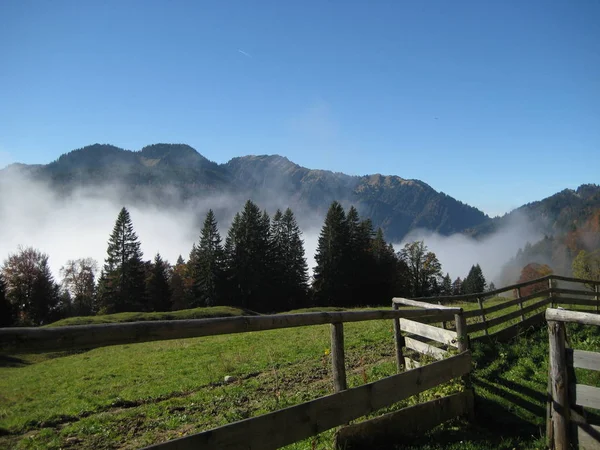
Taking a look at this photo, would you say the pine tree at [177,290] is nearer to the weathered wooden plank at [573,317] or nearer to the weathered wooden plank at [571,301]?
the weathered wooden plank at [571,301]

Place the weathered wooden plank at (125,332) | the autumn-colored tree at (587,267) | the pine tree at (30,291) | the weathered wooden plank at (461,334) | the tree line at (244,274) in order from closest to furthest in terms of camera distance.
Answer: the weathered wooden plank at (125,332) → the weathered wooden plank at (461,334) → the pine tree at (30,291) → the tree line at (244,274) → the autumn-colored tree at (587,267)

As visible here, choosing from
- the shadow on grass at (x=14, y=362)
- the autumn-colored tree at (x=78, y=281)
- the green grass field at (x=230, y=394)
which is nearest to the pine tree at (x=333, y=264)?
the shadow on grass at (x=14, y=362)

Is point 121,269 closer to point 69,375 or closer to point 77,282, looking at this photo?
point 77,282

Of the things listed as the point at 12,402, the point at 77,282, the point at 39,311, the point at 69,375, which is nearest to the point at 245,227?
the point at 39,311

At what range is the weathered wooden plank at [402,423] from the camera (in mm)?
5051

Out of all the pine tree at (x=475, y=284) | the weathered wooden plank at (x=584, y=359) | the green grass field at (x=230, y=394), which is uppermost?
the weathered wooden plank at (x=584, y=359)

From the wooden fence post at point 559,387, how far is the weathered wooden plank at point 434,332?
198 cm

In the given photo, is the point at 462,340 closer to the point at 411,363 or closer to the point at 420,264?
the point at 411,363

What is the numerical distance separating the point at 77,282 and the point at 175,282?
22.2m

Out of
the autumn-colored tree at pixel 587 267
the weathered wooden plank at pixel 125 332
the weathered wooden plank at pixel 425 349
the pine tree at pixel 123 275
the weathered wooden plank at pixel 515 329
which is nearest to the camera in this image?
the weathered wooden plank at pixel 125 332

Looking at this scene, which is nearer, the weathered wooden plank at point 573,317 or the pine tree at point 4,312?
the weathered wooden plank at point 573,317

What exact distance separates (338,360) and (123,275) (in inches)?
2672

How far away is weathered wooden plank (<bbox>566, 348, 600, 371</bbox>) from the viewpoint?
4887mm

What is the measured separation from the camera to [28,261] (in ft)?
211
